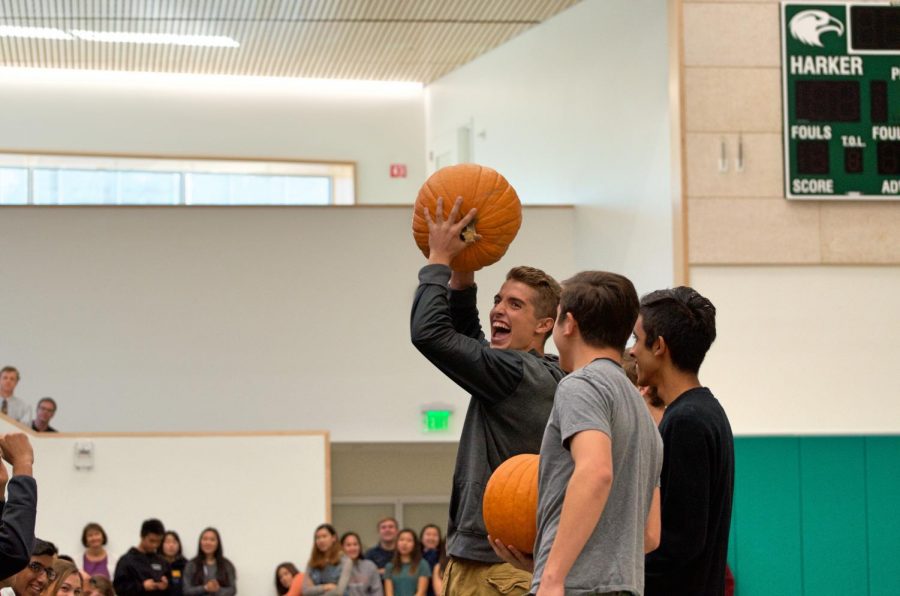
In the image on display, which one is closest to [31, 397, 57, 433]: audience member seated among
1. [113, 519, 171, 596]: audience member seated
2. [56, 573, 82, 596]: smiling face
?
[113, 519, 171, 596]: audience member seated

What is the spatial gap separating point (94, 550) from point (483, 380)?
750 centimetres

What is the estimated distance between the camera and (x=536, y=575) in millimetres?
2471

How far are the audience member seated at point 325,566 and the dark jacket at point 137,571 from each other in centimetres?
109

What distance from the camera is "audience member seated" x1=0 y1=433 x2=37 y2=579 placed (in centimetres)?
288

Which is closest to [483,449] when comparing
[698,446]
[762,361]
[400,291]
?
[698,446]

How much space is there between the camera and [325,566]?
956cm

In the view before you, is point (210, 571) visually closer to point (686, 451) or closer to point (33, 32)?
point (33, 32)

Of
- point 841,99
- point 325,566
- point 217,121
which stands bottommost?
point 325,566

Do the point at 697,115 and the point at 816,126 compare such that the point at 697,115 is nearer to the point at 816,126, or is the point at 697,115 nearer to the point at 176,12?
the point at 816,126

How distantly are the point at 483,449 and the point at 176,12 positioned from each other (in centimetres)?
964

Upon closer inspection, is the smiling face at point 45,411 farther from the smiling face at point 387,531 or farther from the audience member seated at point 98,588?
the audience member seated at point 98,588

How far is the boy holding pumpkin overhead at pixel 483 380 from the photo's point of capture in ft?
9.89

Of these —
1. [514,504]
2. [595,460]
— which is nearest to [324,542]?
[514,504]

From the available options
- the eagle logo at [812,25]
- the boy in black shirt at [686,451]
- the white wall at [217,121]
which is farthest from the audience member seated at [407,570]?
the boy in black shirt at [686,451]
